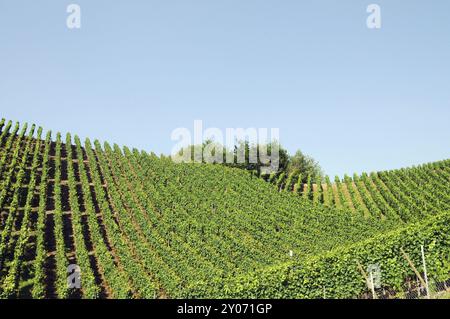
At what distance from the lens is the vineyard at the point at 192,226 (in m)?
19.8

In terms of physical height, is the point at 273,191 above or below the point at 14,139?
below

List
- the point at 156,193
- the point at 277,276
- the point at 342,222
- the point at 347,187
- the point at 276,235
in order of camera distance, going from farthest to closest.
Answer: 1. the point at 347,187
2. the point at 156,193
3. the point at 342,222
4. the point at 276,235
5. the point at 277,276

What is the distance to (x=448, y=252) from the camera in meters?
20.7

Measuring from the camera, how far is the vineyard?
19.8m

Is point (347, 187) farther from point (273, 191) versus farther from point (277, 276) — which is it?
point (277, 276)

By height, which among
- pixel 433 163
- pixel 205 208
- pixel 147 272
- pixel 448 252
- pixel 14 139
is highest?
pixel 14 139

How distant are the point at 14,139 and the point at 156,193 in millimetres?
25505

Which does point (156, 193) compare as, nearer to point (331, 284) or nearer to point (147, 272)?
point (147, 272)

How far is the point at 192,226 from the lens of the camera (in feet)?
115

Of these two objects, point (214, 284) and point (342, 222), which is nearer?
point (214, 284)

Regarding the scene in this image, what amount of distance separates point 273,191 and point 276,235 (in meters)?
14.2
